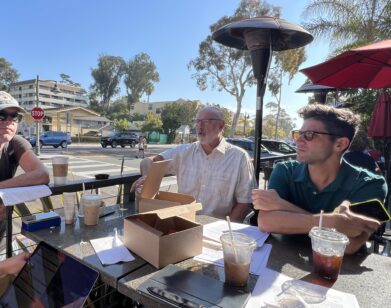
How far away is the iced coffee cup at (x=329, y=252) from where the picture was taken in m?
1.11

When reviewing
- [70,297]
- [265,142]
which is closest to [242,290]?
[70,297]

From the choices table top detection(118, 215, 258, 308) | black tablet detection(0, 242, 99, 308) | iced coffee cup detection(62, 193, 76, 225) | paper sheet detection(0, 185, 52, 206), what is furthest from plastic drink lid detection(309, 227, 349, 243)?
paper sheet detection(0, 185, 52, 206)

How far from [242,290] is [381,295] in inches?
19.7

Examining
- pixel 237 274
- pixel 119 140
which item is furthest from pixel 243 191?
pixel 119 140

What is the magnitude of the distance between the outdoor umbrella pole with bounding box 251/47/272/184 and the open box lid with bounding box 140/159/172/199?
4.62 feet

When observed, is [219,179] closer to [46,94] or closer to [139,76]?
[139,76]

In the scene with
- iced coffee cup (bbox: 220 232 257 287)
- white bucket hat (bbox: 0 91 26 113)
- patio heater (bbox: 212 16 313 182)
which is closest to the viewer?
iced coffee cup (bbox: 220 232 257 287)

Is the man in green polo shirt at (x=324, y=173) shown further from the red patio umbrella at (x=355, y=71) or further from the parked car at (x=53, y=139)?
the parked car at (x=53, y=139)

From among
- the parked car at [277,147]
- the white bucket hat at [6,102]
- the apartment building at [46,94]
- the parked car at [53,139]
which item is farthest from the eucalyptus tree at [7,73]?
the white bucket hat at [6,102]

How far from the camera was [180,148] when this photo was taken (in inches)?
110

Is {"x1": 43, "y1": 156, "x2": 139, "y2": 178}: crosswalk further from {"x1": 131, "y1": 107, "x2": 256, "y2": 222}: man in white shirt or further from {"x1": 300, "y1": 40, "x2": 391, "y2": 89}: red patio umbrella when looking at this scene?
{"x1": 300, "y1": 40, "x2": 391, "y2": 89}: red patio umbrella

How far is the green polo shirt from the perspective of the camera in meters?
1.69

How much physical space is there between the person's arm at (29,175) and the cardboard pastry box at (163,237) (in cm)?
104

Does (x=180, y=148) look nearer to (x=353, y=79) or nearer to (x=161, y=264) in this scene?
(x=161, y=264)
